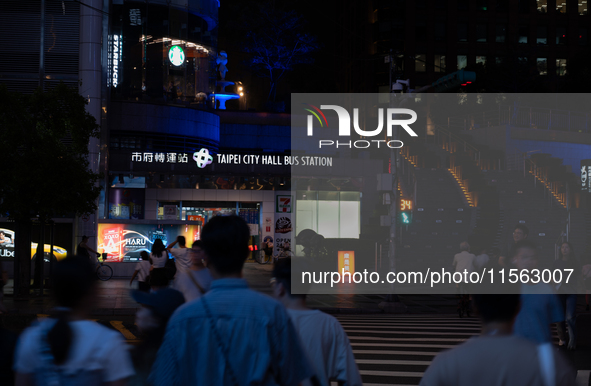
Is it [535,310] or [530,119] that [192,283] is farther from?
[530,119]

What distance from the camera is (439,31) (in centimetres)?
7425

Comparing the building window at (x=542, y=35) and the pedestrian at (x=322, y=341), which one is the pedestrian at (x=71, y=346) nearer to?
the pedestrian at (x=322, y=341)

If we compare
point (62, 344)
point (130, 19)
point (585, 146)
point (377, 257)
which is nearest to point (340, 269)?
point (377, 257)

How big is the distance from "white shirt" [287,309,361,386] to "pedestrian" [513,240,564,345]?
4.31 feet

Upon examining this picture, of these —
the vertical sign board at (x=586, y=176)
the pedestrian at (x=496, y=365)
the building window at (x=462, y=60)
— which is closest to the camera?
the pedestrian at (x=496, y=365)

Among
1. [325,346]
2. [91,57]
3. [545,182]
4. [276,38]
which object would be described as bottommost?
[325,346]

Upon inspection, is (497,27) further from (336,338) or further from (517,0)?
(336,338)

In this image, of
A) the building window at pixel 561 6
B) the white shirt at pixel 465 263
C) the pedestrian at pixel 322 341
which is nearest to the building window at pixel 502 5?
the building window at pixel 561 6

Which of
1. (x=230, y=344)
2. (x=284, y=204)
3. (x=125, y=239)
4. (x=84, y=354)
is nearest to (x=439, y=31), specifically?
(x=284, y=204)

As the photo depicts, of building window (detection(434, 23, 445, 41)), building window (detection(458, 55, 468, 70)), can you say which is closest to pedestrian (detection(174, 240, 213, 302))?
building window (detection(434, 23, 445, 41))

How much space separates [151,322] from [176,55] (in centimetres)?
3634

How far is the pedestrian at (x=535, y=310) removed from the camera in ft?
16.0

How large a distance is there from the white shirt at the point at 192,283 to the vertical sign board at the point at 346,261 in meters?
18.7

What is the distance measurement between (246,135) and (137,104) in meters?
12.9
